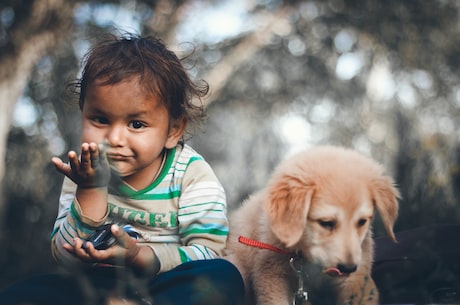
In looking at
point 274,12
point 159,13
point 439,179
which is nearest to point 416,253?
point 439,179

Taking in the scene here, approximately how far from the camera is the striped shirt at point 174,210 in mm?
3092

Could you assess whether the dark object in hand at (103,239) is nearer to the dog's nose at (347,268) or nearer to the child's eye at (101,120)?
the child's eye at (101,120)

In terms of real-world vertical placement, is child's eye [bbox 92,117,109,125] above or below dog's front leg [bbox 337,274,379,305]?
above

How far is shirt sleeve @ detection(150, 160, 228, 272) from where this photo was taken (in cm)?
306

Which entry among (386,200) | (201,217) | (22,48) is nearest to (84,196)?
(201,217)

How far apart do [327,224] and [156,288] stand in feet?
2.75

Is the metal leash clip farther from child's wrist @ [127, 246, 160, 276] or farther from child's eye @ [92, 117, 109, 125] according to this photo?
child's eye @ [92, 117, 109, 125]

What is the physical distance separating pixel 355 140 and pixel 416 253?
9.96 m

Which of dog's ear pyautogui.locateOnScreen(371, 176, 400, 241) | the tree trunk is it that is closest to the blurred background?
the tree trunk

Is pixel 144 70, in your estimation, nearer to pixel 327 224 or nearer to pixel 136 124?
pixel 136 124

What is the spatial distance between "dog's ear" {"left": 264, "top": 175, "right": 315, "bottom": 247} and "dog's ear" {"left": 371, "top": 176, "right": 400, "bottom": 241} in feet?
1.08

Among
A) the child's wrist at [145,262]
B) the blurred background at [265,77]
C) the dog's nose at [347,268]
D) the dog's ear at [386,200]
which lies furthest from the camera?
the blurred background at [265,77]

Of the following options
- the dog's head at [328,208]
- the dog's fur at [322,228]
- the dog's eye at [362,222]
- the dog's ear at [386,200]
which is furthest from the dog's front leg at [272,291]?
the dog's ear at [386,200]

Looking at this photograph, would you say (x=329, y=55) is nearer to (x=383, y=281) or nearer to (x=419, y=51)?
(x=419, y=51)
